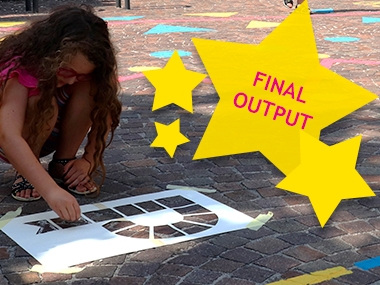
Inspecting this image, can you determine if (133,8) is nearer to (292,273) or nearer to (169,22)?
(169,22)

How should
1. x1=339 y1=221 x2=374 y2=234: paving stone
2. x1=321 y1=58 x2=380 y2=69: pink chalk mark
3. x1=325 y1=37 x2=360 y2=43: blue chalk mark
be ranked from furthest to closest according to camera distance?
1. x1=325 y1=37 x2=360 y2=43: blue chalk mark
2. x1=321 y1=58 x2=380 y2=69: pink chalk mark
3. x1=339 y1=221 x2=374 y2=234: paving stone

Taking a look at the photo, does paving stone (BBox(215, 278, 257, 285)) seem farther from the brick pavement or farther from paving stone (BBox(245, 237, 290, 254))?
paving stone (BBox(245, 237, 290, 254))

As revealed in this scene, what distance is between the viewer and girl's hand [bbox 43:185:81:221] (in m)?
2.66

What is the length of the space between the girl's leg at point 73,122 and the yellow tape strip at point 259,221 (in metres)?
0.77

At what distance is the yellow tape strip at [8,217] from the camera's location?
2.87 m

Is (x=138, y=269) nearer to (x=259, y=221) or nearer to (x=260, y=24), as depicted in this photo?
(x=259, y=221)

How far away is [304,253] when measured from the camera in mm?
2609

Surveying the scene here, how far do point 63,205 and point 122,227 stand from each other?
27 centimetres

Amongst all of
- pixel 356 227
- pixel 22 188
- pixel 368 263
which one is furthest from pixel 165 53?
pixel 368 263

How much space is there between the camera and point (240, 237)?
9.00 feet

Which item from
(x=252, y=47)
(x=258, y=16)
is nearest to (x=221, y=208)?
(x=252, y=47)

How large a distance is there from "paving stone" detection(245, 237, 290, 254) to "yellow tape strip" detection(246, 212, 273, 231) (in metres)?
0.12

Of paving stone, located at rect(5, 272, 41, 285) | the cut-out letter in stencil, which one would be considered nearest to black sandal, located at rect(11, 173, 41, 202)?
the cut-out letter in stencil

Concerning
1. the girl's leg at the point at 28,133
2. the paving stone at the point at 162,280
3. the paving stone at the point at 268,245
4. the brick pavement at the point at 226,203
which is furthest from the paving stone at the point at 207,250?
the girl's leg at the point at 28,133
